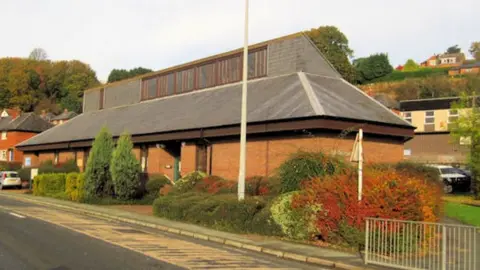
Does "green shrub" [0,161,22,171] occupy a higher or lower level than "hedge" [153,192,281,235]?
higher

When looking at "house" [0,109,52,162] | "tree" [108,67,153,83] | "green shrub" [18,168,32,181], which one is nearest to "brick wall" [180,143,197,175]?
"green shrub" [18,168,32,181]

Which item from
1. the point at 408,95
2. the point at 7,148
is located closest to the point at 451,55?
the point at 408,95

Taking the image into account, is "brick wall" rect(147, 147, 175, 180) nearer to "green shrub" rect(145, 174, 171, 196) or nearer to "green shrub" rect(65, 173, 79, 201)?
"green shrub" rect(145, 174, 171, 196)

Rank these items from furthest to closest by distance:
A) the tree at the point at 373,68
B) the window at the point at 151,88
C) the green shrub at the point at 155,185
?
the tree at the point at 373,68
the window at the point at 151,88
the green shrub at the point at 155,185

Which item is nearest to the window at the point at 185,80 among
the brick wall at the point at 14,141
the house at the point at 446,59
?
the brick wall at the point at 14,141

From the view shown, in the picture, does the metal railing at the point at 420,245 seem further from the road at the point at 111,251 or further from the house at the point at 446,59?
the house at the point at 446,59

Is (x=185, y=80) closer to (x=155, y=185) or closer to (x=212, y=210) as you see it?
(x=155, y=185)

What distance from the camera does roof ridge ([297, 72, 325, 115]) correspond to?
2241 centimetres

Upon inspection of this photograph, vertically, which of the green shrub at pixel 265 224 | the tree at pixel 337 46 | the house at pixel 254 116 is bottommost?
the green shrub at pixel 265 224

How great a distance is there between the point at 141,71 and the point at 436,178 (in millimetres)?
114113

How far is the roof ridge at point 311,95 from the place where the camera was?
22413 mm

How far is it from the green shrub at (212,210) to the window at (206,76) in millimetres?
14207

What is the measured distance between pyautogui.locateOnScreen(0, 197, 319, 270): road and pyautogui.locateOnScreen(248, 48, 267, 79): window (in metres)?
16.0

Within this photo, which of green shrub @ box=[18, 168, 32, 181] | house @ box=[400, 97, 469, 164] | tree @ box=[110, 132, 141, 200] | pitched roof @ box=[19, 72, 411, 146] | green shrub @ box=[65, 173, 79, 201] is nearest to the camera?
pitched roof @ box=[19, 72, 411, 146]
